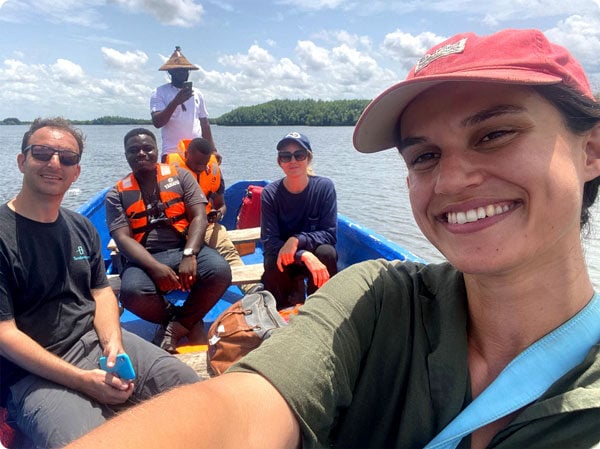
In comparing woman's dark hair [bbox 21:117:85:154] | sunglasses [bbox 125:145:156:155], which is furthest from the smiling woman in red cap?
sunglasses [bbox 125:145:156:155]

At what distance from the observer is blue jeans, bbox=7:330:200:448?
1.71 meters

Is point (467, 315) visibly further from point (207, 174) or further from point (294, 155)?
point (207, 174)

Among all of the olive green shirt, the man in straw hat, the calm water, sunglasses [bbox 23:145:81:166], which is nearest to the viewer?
the olive green shirt

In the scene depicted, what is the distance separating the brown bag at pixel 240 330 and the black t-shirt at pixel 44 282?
632 mm

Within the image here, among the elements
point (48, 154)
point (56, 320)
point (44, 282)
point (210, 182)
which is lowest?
point (56, 320)

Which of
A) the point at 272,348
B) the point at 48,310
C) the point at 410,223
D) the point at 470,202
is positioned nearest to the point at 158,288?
the point at 48,310

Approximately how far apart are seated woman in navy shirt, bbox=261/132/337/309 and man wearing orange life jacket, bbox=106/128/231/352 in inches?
15.1

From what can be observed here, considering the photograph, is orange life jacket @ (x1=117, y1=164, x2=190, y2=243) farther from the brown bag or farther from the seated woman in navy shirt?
the brown bag

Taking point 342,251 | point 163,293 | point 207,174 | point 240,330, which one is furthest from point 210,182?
point 240,330

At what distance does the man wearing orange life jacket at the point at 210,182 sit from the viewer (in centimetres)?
407

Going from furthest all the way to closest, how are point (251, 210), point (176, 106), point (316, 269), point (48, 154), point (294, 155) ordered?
point (251, 210) → point (176, 106) → point (294, 155) → point (316, 269) → point (48, 154)

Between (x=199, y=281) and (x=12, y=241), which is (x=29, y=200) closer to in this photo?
(x=12, y=241)

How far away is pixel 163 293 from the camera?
3.10m

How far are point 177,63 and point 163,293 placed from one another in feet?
11.0
